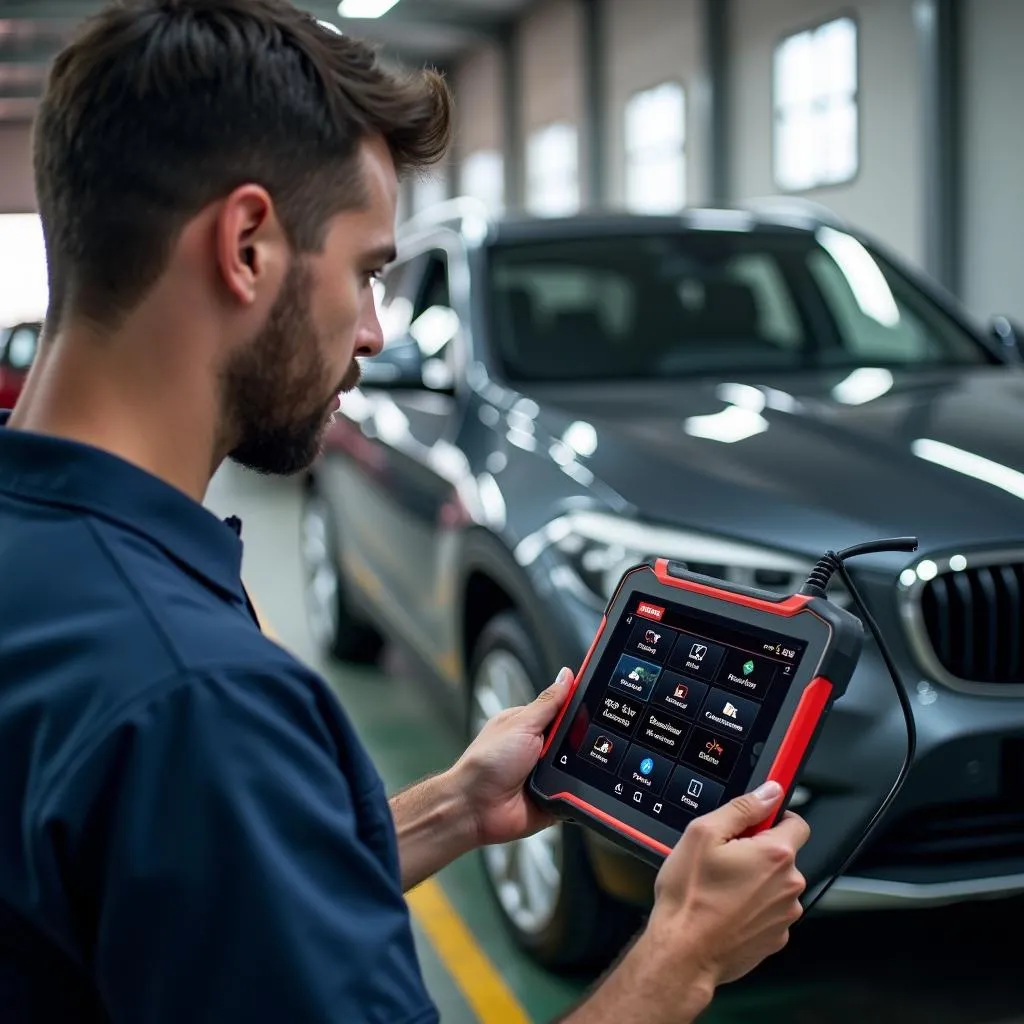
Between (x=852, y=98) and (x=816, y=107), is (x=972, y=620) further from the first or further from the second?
(x=816, y=107)

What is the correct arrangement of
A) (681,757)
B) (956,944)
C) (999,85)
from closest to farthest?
(681,757), (956,944), (999,85)

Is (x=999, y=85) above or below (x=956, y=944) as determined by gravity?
above

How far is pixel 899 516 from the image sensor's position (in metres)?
2.24

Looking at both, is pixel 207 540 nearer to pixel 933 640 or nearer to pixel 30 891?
pixel 30 891

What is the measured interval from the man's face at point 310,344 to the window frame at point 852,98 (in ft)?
29.6

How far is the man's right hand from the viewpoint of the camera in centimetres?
110

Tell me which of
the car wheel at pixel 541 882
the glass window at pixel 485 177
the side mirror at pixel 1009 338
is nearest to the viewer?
the car wheel at pixel 541 882

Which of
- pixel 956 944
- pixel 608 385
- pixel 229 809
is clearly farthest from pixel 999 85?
pixel 229 809

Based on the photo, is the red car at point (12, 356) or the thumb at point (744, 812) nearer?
the thumb at point (744, 812)

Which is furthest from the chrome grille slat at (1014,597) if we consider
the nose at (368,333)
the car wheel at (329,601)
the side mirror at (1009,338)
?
the car wheel at (329,601)

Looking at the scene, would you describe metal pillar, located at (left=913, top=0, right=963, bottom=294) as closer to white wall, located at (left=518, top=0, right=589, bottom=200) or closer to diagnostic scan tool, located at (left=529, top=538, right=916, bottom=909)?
white wall, located at (left=518, top=0, right=589, bottom=200)

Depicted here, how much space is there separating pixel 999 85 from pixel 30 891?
8.35 m

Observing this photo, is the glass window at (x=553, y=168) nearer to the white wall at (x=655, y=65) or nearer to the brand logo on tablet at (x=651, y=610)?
the white wall at (x=655, y=65)

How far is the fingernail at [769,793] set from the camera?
1147 mm
